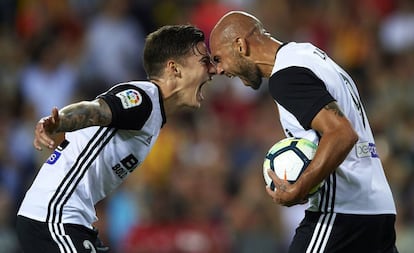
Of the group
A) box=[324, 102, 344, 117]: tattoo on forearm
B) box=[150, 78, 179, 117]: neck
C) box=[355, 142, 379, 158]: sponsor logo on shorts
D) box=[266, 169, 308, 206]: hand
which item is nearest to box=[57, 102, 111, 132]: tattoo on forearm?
box=[150, 78, 179, 117]: neck

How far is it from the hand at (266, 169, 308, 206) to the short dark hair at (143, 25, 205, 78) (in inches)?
51.0

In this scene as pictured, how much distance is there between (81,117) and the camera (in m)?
5.65

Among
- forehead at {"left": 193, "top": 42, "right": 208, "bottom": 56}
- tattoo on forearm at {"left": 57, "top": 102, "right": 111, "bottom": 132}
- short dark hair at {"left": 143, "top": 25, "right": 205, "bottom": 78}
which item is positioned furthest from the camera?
forehead at {"left": 193, "top": 42, "right": 208, "bottom": 56}

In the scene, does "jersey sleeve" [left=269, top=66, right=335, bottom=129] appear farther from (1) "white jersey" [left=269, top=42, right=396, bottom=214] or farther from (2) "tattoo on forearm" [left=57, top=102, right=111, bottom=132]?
(2) "tattoo on forearm" [left=57, top=102, right=111, bottom=132]

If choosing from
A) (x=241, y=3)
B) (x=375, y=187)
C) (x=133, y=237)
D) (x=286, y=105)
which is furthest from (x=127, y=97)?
(x=241, y=3)

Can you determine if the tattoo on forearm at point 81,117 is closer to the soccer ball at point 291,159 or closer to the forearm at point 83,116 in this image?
the forearm at point 83,116

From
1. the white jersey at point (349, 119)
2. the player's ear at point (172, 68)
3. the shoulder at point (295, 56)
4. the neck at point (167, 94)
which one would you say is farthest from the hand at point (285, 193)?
the player's ear at point (172, 68)

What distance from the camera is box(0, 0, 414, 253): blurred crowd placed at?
1009 cm

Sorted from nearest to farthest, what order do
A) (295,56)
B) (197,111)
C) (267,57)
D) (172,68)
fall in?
(295,56) < (267,57) < (172,68) < (197,111)

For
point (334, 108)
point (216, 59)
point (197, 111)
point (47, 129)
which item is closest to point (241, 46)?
point (216, 59)

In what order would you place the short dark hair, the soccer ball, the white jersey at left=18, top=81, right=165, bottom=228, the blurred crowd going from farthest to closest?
the blurred crowd
the short dark hair
the white jersey at left=18, top=81, right=165, bottom=228
the soccer ball

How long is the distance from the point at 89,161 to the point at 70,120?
39cm

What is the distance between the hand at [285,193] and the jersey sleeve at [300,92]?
1.00ft

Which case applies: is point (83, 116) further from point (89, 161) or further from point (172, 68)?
point (172, 68)
